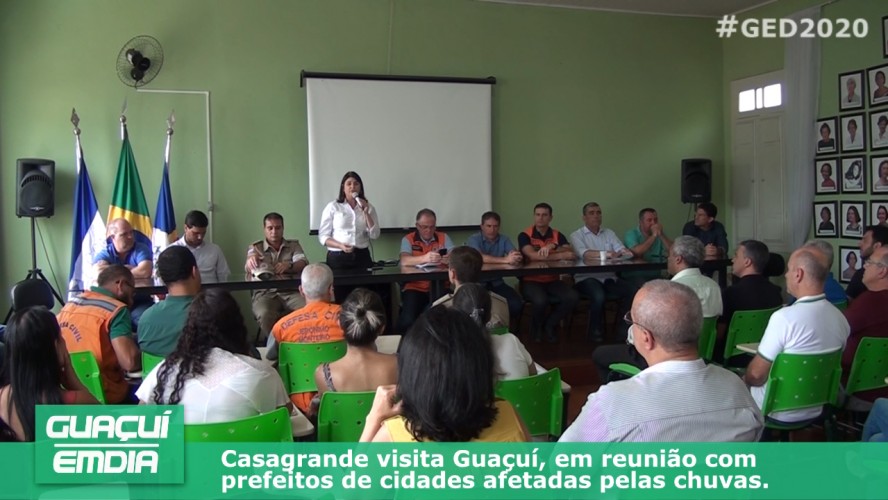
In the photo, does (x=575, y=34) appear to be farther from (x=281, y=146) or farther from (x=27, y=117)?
(x=27, y=117)

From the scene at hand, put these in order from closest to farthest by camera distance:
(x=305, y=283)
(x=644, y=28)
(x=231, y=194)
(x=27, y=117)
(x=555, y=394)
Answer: (x=555, y=394) < (x=305, y=283) < (x=27, y=117) < (x=231, y=194) < (x=644, y=28)

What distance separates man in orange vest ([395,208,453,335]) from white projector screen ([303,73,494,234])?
0.69 metres

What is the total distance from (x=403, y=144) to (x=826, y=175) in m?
4.25

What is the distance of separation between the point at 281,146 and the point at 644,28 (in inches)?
167

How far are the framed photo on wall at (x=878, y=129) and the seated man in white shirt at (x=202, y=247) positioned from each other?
5.94 meters

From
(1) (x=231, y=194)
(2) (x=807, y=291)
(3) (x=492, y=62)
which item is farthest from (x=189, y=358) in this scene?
(3) (x=492, y=62)

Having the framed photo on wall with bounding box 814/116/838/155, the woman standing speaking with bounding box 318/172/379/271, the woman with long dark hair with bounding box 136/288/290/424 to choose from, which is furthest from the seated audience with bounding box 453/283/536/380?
the framed photo on wall with bounding box 814/116/838/155

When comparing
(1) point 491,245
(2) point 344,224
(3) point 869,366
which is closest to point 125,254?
(2) point 344,224

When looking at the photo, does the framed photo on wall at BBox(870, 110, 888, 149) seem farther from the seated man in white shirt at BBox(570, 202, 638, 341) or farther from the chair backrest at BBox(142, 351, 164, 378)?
the chair backrest at BBox(142, 351, 164, 378)

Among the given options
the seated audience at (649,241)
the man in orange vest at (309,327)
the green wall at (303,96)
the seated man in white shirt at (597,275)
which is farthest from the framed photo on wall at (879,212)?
the man in orange vest at (309,327)

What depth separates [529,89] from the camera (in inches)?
291

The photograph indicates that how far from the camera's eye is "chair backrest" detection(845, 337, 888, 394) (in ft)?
10.4

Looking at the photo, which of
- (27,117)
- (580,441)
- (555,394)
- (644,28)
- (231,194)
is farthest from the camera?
(644,28)

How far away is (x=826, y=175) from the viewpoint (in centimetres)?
697
